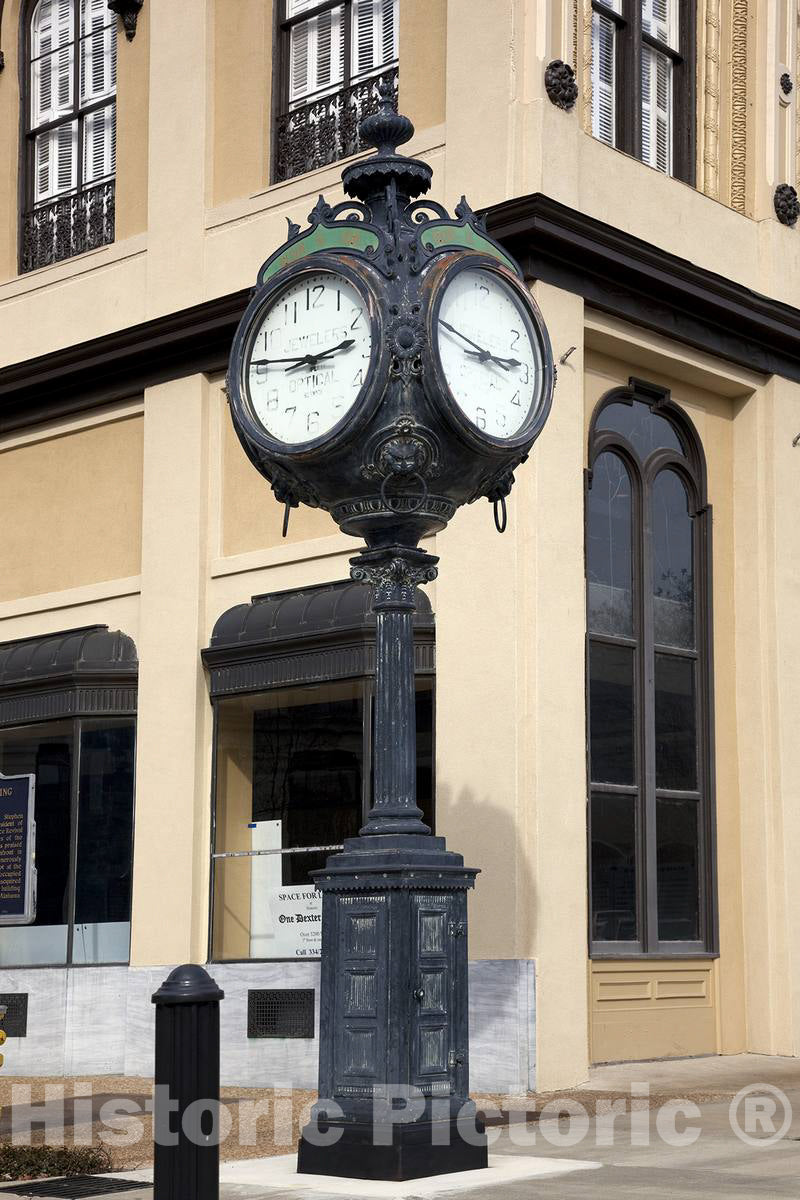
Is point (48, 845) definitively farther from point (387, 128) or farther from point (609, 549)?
point (387, 128)

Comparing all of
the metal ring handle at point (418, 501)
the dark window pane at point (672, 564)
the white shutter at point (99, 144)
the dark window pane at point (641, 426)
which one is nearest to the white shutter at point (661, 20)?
the dark window pane at point (641, 426)

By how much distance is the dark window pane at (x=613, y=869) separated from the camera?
14.4 metres

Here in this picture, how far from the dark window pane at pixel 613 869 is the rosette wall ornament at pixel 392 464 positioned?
18.8 feet

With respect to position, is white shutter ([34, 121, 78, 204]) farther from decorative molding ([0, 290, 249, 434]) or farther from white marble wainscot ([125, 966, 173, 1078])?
white marble wainscot ([125, 966, 173, 1078])

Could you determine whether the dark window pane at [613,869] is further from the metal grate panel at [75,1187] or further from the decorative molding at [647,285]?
the metal grate panel at [75,1187]

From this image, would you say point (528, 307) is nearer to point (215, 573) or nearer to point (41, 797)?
point (215, 573)

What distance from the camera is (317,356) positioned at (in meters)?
8.79

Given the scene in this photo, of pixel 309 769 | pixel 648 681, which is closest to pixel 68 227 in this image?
pixel 309 769

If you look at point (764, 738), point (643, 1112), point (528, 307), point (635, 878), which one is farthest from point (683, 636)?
point (528, 307)

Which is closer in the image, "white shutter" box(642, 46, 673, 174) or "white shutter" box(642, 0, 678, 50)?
"white shutter" box(642, 46, 673, 174)

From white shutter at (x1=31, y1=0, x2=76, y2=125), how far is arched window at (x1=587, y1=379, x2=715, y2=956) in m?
7.40

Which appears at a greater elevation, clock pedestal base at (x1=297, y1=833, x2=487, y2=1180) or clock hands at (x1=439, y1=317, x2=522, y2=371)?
clock hands at (x1=439, y1=317, x2=522, y2=371)

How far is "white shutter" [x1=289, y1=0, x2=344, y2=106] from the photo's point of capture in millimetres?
16188

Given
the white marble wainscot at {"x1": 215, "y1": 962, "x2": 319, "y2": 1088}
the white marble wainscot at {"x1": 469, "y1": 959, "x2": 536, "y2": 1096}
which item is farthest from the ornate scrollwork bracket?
the white marble wainscot at {"x1": 215, "y1": 962, "x2": 319, "y2": 1088}
